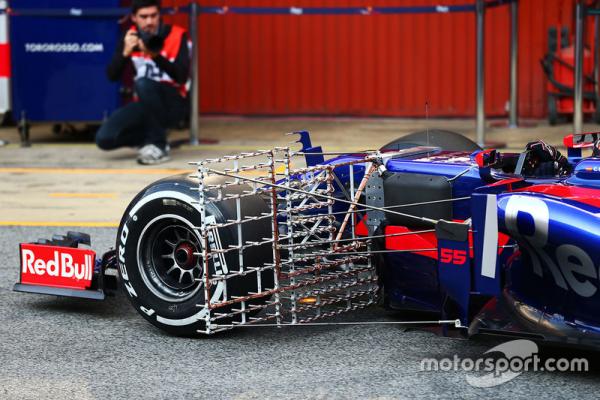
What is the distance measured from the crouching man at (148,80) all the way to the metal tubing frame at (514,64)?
135 inches

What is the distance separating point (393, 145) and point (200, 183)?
1.33m

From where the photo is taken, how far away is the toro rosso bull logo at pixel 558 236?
4.21m

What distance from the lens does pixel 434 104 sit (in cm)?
1333

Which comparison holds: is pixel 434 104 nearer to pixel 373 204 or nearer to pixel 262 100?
pixel 262 100

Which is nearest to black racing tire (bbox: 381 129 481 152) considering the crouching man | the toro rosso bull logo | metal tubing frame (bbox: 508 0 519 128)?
the toro rosso bull logo

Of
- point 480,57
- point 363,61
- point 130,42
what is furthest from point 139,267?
point 363,61

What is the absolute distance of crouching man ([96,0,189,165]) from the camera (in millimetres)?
10125

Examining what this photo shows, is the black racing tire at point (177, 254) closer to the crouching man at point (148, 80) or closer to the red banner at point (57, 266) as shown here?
the red banner at point (57, 266)

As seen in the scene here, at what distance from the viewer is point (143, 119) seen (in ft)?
34.2

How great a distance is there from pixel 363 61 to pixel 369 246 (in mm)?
8513
